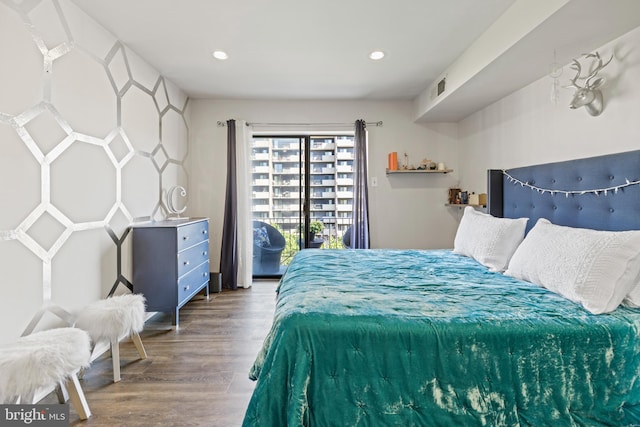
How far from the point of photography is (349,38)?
2.68 metres

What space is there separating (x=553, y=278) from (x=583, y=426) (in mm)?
722

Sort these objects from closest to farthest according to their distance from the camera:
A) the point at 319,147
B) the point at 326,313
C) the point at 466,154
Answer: the point at 326,313
the point at 466,154
the point at 319,147

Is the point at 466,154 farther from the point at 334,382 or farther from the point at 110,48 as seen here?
the point at 110,48

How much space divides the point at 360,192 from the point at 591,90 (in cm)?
258

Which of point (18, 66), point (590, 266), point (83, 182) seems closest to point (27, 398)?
point (83, 182)

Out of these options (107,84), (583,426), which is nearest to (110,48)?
(107,84)

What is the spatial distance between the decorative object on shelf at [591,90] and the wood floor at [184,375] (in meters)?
2.87

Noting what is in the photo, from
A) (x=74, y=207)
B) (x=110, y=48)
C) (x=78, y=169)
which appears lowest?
(x=74, y=207)

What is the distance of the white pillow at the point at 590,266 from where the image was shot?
1.51 metres

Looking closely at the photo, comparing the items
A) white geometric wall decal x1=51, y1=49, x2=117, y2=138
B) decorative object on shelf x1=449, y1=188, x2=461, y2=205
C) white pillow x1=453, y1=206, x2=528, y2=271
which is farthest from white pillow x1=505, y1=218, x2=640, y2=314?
white geometric wall decal x1=51, y1=49, x2=117, y2=138

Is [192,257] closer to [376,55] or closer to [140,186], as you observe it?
[140,186]

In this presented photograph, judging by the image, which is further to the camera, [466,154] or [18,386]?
[466,154]

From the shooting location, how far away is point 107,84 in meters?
2.61

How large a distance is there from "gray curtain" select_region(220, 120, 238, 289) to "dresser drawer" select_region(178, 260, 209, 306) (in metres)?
0.46
